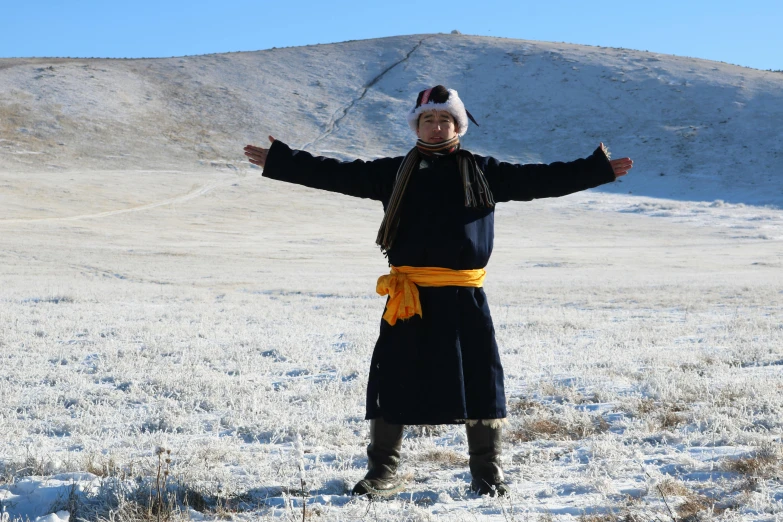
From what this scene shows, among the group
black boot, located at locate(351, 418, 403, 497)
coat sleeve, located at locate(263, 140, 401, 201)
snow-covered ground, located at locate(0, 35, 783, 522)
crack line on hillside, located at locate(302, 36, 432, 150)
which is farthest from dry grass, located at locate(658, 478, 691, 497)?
crack line on hillside, located at locate(302, 36, 432, 150)

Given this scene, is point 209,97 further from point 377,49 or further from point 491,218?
point 491,218

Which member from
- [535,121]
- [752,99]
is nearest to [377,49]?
[535,121]

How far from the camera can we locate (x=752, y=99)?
78312 mm

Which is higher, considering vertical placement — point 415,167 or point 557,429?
point 415,167

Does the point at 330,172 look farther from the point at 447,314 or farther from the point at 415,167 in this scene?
the point at 447,314

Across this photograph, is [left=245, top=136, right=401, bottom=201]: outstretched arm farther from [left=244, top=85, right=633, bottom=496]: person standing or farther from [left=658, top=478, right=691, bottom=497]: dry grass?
[left=658, top=478, right=691, bottom=497]: dry grass

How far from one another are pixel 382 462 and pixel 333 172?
166 centimetres

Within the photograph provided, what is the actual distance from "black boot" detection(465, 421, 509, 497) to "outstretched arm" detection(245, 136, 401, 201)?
1.45 meters

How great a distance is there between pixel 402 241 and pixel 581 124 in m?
74.8

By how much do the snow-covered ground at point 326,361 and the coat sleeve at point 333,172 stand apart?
157cm

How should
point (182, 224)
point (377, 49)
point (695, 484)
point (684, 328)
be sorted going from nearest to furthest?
point (695, 484)
point (684, 328)
point (182, 224)
point (377, 49)

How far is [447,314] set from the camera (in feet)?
14.2

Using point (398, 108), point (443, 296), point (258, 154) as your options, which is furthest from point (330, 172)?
point (398, 108)

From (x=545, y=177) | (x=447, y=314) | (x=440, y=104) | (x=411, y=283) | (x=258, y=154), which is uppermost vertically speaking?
(x=440, y=104)
